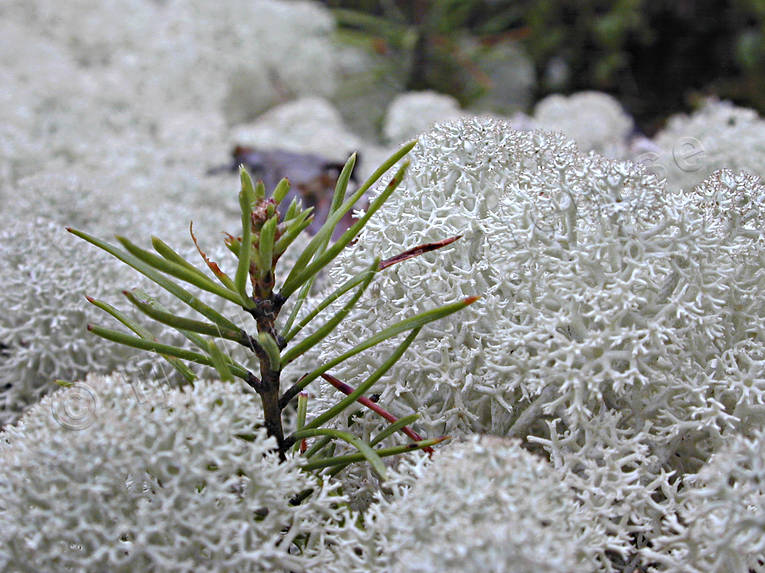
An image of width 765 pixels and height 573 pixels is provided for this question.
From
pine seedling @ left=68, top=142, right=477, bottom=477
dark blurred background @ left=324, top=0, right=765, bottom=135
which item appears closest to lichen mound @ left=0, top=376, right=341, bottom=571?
pine seedling @ left=68, top=142, right=477, bottom=477

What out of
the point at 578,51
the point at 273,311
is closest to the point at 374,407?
the point at 273,311

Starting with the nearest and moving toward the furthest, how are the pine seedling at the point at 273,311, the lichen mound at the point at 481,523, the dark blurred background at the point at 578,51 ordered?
the lichen mound at the point at 481,523
the pine seedling at the point at 273,311
the dark blurred background at the point at 578,51

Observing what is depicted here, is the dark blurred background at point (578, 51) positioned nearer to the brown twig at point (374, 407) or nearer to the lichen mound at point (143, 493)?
the brown twig at point (374, 407)

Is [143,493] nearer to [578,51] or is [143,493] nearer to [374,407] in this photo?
[374,407]

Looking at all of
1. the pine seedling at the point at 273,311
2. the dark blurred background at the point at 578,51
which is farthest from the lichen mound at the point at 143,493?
the dark blurred background at the point at 578,51

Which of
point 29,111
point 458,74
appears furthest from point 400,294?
point 458,74

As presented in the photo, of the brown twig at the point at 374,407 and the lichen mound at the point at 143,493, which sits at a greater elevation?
the brown twig at the point at 374,407

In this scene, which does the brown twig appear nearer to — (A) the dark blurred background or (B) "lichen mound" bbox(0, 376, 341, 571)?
(B) "lichen mound" bbox(0, 376, 341, 571)

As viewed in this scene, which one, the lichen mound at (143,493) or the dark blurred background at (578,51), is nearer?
the lichen mound at (143,493)
